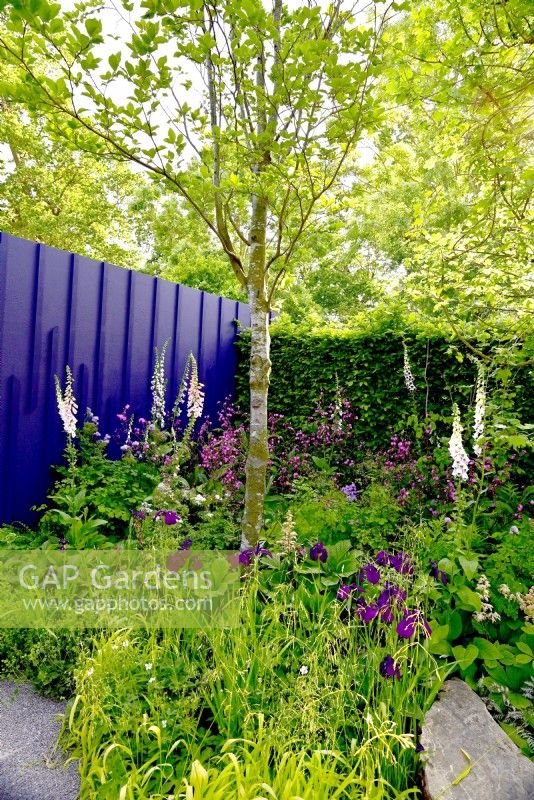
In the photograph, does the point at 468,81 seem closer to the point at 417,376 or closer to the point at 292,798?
the point at 292,798

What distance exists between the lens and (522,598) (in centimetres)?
218

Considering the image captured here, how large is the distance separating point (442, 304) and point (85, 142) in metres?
2.00

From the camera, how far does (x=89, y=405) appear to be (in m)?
4.32

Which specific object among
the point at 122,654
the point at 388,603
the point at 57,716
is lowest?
the point at 57,716

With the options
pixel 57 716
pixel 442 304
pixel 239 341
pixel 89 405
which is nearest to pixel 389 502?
pixel 442 304

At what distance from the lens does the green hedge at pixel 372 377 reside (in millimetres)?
4676

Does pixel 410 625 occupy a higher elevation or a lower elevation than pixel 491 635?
higher

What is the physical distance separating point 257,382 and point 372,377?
2.59 meters

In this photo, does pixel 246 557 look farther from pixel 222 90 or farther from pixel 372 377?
pixel 372 377

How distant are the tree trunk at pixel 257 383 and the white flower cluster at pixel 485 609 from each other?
1.04 m

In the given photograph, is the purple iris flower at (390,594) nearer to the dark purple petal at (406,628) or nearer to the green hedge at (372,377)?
the dark purple petal at (406,628)

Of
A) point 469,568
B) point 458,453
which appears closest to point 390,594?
point 469,568

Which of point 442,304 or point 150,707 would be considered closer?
point 150,707

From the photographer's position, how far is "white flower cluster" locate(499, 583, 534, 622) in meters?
2.06
